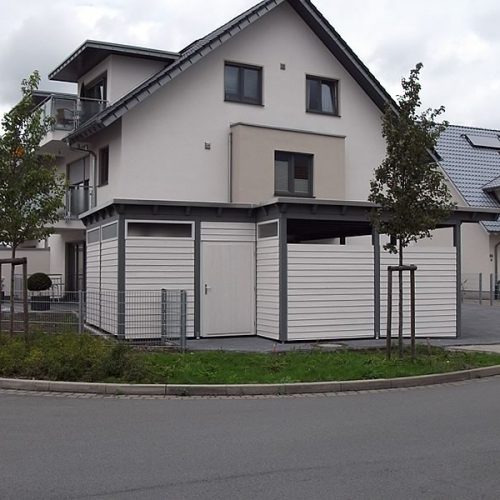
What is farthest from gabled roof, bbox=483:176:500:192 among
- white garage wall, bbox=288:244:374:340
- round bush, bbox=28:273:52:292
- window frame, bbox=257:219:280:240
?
round bush, bbox=28:273:52:292

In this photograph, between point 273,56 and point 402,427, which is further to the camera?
point 273,56

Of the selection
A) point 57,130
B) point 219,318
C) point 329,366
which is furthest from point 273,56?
point 329,366

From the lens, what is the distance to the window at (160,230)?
1584 cm

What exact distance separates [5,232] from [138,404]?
19.9 ft

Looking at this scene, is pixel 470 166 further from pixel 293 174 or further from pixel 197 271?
pixel 197 271

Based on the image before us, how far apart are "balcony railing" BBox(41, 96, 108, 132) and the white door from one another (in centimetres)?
913

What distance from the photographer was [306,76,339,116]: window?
22.6 metres

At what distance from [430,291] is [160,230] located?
21.8ft

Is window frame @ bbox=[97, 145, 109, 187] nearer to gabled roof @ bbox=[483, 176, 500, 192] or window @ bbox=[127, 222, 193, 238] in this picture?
window @ bbox=[127, 222, 193, 238]

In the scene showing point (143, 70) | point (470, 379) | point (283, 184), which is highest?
point (143, 70)

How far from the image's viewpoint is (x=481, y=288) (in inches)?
1251

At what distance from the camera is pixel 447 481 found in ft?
19.0

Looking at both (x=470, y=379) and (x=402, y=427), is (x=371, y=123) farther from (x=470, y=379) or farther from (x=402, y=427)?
(x=402, y=427)

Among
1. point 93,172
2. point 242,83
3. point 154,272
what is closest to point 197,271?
point 154,272
